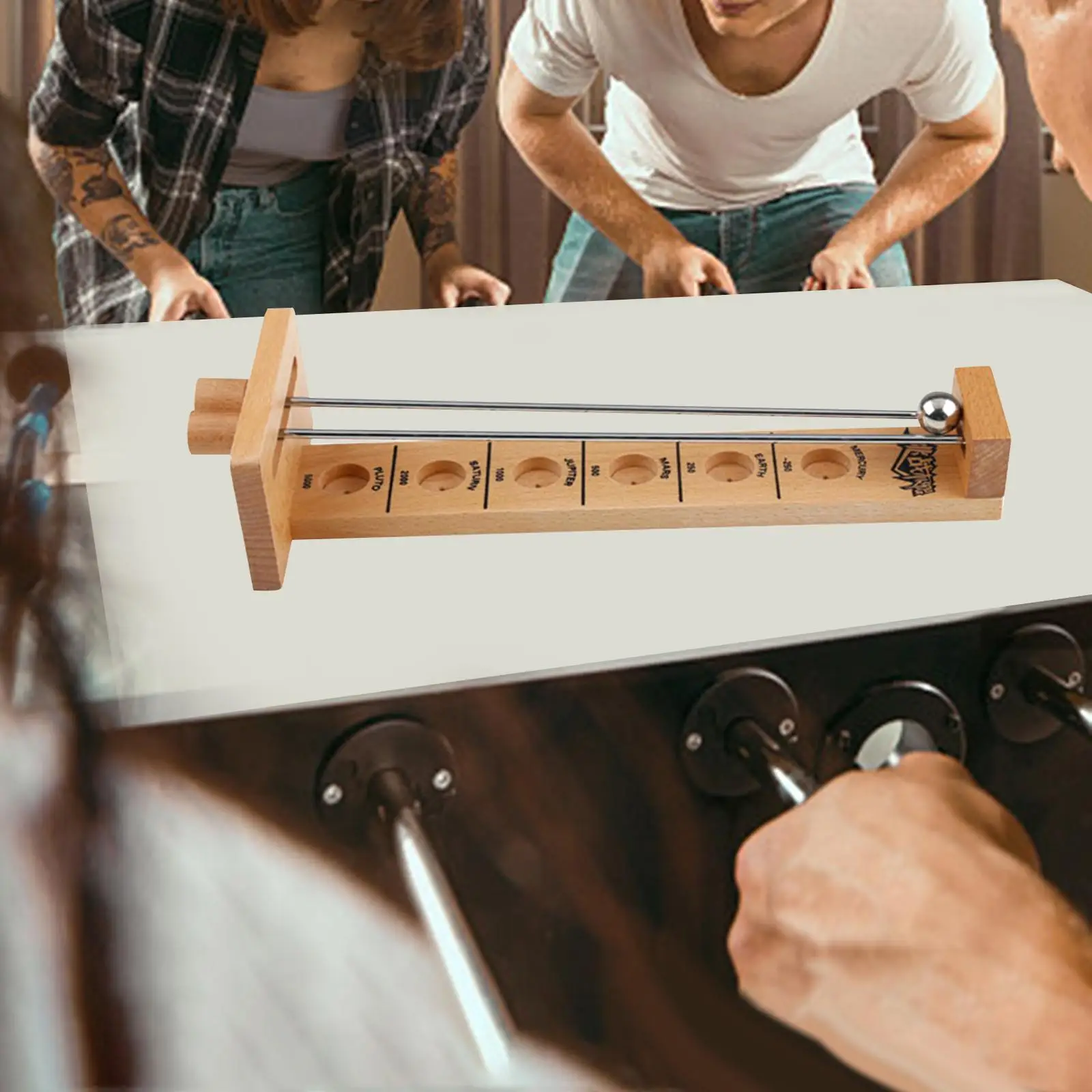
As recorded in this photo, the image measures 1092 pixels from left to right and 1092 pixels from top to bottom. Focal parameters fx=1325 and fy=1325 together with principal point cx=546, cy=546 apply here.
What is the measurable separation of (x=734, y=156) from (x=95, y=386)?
60 centimetres

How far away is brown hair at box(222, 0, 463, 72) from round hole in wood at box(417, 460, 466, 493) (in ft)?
Answer: 1.86

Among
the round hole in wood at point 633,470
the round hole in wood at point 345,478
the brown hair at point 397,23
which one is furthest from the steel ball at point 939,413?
the brown hair at point 397,23

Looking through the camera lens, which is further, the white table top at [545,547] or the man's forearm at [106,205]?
the man's forearm at [106,205]

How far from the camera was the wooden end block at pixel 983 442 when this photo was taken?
58 centimetres

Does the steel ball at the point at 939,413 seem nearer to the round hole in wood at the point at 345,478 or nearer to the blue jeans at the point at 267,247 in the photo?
the round hole in wood at the point at 345,478

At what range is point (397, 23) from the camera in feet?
3.49

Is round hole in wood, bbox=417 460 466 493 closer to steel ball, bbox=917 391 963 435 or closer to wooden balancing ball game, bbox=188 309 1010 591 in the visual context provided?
wooden balancing ball game, bbox=188 309 1010 591

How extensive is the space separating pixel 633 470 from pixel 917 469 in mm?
130

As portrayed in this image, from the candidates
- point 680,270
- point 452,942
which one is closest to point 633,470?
point 452,942

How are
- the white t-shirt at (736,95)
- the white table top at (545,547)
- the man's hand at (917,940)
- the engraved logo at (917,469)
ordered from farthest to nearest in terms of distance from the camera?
the white t-shirt at (736,95) → the engraved logo at (917,469) → the white table top at (545,547) → the man's hand at (917,940)

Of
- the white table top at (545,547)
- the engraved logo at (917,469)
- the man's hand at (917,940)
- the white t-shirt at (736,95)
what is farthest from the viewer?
the white t-shirt at (736,95)

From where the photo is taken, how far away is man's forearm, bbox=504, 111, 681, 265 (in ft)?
3.53

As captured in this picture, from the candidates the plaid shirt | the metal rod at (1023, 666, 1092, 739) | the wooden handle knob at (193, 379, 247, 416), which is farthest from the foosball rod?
the plaid shirt

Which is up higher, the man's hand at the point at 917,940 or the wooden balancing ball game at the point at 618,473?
the wooden balancing ball game at the point at 618,473
